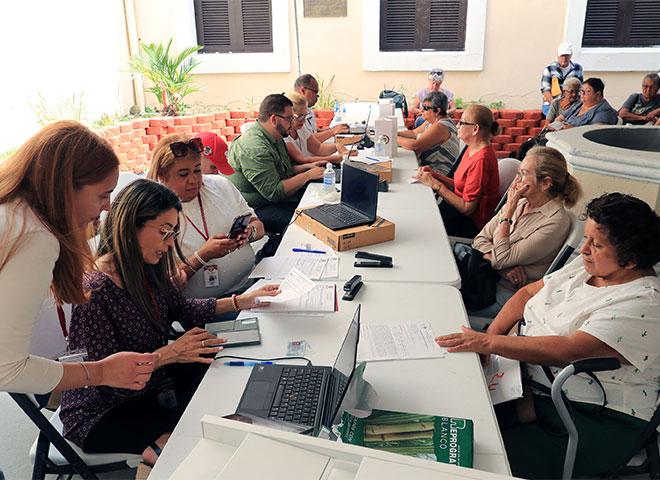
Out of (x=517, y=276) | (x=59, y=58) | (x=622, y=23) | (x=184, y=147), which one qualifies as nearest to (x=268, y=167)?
(x=184, y=147)

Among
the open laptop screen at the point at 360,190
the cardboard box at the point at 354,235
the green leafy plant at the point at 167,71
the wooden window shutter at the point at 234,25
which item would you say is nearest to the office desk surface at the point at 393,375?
the cardboard box at the point at 354,235

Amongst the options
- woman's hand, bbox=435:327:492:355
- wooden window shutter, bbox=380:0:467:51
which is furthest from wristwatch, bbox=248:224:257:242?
wooden window shutter, bbox=380:0:467:51

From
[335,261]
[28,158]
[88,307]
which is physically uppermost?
[28,158]

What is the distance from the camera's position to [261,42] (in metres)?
8.62

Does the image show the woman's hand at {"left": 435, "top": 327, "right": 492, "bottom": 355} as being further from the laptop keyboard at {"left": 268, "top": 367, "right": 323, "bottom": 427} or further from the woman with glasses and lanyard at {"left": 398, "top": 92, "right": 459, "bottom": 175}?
the woman with glasses and lanyard at {"left": 398, "top": 92, "right": 459, "bottom": 175}

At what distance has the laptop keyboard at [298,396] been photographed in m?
1.42

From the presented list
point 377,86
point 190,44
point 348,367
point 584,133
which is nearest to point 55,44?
point 190,44

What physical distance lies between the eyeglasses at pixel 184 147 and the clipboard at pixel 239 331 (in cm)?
100

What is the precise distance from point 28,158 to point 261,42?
25.9 feet

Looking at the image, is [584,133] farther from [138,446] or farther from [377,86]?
[377,86]

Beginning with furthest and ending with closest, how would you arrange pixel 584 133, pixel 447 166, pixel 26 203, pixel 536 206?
pixel 447 166 < pixel 584 133 < pixel 536 206 < pixel 26 203

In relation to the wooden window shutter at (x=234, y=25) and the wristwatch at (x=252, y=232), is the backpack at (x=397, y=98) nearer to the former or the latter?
the wooden window shutter at (x=234, y=25)

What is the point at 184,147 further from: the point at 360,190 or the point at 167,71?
the point at 167,71

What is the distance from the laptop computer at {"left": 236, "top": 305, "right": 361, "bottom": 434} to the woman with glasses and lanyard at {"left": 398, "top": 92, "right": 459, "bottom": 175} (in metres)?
3.46
